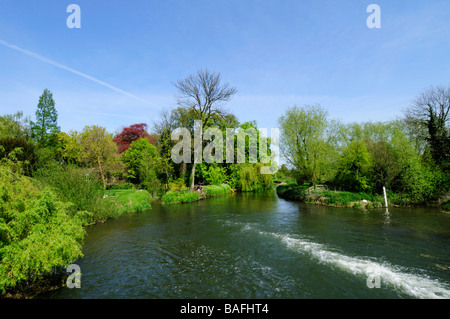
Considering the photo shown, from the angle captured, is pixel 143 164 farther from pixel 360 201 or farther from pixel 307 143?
pixel 360 201

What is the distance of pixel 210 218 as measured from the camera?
15453 millimetres

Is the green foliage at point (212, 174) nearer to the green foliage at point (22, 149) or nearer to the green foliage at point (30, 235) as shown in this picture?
the green foliage at point (22, 149)

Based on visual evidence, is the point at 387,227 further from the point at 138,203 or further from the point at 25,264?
the point at 138,203

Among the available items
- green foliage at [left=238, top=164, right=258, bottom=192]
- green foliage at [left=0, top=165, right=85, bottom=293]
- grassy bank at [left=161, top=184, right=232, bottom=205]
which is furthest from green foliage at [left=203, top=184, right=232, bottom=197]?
green foliage at [left=0, top=165, right=85, bottom=293]

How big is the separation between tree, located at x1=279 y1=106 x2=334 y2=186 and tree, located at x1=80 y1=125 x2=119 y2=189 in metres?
22.5

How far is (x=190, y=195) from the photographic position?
24.5 m

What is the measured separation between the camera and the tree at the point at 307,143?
78.8 ft

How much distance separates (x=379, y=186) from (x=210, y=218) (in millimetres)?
17189

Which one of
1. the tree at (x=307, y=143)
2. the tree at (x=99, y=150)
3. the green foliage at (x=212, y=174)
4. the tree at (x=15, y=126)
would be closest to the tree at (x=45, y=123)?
the tree at (x=15, y=126)

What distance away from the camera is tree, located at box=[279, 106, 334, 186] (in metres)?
24.0

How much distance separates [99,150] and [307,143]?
85.4 feet

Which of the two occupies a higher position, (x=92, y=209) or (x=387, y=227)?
(x=92, y=209)

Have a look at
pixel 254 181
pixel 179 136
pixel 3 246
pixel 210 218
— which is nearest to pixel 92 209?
pixel 210 218
